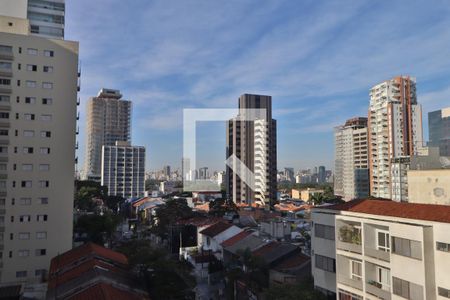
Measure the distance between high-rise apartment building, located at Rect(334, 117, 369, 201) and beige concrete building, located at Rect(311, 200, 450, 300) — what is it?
57802 mm

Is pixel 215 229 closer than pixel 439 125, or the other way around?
pixel 215 229

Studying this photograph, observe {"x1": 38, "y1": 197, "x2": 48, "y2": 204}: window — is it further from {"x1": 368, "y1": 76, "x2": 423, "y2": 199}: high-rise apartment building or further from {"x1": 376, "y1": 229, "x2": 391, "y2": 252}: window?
{"x1": 368, "y1": 76, "x2": 423, "y2": 199}: high-rise apartment building

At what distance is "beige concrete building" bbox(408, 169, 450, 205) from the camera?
13.0 metres

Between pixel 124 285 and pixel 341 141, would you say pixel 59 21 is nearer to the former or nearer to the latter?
pixel 124 285

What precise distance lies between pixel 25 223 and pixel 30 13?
29.4 meters

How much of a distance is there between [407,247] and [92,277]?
11.7 m

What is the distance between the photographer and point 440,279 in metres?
9.67

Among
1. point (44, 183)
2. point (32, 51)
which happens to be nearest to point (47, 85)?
point (32, 51)

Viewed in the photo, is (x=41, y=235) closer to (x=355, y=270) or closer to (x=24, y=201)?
(x=24, y=201)

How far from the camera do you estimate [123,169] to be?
260ft

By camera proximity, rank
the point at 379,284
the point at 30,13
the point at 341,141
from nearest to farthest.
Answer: the point at 379,284 → the point at 30,13 → the point at 341,141

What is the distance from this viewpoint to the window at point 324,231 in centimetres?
1366

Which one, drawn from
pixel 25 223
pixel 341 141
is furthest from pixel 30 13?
pixel 341 141

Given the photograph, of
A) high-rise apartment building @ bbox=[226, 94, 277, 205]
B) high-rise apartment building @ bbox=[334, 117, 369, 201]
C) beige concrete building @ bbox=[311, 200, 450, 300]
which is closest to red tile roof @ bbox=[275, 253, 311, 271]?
beige concrete building @ bbox=[311, 200, 450, 300]
